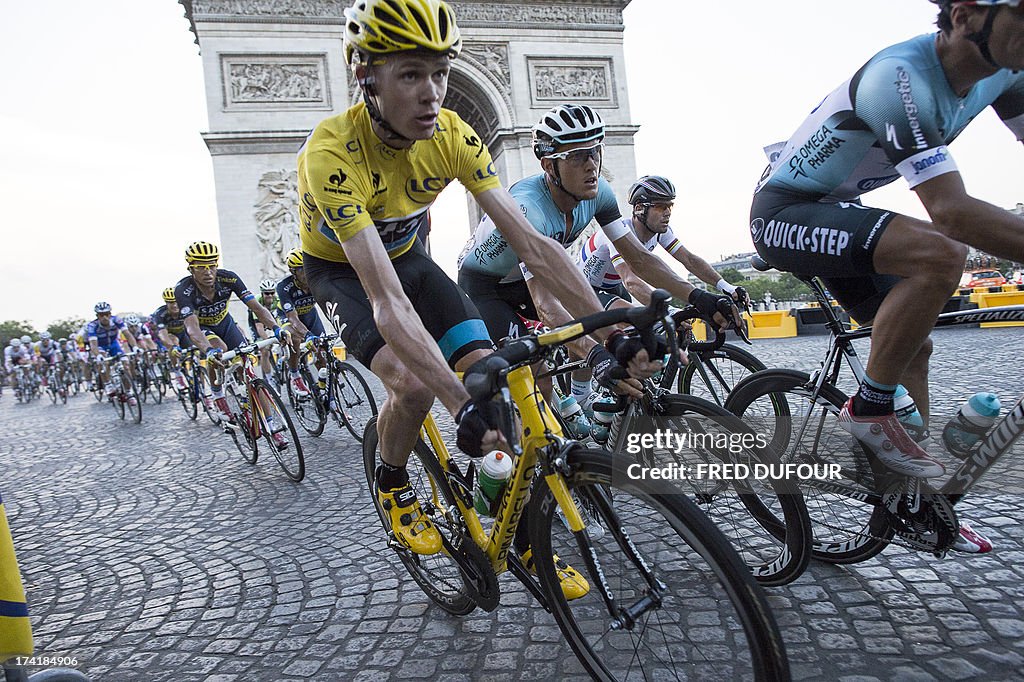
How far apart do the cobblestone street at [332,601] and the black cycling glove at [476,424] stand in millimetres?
1050

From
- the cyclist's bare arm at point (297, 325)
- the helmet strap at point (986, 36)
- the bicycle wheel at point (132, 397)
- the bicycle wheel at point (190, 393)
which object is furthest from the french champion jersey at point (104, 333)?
the helmet strap at point (986, 36)

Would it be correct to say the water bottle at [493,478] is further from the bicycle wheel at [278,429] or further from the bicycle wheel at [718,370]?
the bicycle wheel at [278,429]

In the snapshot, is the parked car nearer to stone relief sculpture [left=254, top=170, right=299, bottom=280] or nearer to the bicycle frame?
stone relief sculpture [left=254, top=170, right=299, bottom=280]

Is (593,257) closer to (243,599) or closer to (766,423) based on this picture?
(766,423)

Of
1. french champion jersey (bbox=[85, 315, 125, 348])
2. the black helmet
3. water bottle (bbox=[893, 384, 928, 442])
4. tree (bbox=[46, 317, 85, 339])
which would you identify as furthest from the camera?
tree (bbox=[46, 317, 85, 339])

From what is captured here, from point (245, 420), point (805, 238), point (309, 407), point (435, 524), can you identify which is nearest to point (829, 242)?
point (805, 238)

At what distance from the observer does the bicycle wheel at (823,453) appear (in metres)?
2.48

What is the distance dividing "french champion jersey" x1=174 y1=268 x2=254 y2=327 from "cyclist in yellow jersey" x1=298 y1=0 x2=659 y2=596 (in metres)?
5.04

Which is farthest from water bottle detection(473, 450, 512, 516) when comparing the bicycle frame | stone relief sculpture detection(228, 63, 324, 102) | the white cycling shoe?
stone relief sculpture detection(228, 63, 324, 102)

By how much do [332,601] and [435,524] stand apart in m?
0.71

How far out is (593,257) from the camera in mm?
5023

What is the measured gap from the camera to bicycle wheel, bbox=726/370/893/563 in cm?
248

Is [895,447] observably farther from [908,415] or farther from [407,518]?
[407,518]

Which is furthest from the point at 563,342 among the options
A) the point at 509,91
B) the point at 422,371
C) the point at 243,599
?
the point at 509,91
